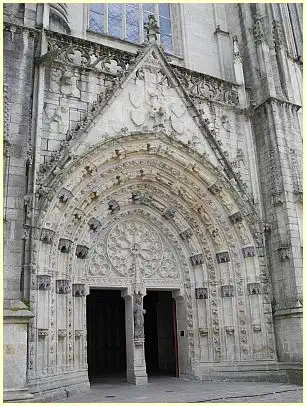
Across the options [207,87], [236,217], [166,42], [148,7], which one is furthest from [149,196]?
[148,7]

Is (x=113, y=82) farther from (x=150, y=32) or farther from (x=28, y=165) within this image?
(x=28, y=165)

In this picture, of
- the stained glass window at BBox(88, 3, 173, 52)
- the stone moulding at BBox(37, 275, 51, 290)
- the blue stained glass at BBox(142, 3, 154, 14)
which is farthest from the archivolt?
the blue stained glass at BBox(142, 3, 154, 14)

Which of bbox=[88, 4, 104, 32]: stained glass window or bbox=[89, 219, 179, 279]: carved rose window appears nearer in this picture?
bbox=[89, 219, 179, 279]: carved rose window

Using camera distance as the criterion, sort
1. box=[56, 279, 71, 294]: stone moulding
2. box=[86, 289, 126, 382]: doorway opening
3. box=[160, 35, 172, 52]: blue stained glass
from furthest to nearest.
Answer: box=[86, 289, 126, 382]: doorway opening < box=[160, 35, 172, 52]: blue stained glass < box=[56, 279, 71, 294]: stone moulding

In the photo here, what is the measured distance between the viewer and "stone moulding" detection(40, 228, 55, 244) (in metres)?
8.30

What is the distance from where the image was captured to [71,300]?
8.89m

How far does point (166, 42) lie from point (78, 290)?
8432 mm

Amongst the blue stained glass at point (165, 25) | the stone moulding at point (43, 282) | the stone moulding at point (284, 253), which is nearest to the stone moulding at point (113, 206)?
the stone moulding at point (43, 282)

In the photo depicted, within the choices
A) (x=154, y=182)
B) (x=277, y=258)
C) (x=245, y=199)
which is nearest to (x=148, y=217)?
(x=154, y=182)

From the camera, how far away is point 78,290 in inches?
359

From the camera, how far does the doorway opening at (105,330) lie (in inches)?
586

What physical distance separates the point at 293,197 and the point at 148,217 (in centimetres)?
371

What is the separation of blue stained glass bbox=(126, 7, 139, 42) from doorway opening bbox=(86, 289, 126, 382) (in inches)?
325

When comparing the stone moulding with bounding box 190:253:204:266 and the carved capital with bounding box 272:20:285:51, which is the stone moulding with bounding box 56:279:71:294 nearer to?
the stone moulding with bounding box 190:253:204:266
